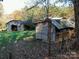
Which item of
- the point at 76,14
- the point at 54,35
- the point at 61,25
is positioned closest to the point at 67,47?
the point at 76,14

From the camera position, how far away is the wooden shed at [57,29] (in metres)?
25.9

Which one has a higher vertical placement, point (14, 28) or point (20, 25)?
point (20, 25)

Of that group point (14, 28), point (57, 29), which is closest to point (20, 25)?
point (14, 28)

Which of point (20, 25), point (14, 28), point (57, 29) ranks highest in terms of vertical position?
point (57, 29)

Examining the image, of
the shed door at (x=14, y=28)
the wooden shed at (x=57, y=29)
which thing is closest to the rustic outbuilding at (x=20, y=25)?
the shed door at (x=14, y=28)

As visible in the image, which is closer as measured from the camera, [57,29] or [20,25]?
[57,29]

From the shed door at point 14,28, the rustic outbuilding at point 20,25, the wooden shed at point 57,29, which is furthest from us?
the shed door at point 14,28

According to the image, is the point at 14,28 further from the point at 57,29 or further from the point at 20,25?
the point at 57,29

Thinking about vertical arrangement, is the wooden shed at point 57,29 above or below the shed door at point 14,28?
above

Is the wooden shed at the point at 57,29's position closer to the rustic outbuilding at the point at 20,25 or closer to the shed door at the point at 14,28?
the rustic outbuilding at the point at 20,25

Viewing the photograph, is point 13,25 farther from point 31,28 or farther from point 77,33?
point 77,33

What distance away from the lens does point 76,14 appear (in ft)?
59.1

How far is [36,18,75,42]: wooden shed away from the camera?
25944mm

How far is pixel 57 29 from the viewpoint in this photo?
88.7 ft
